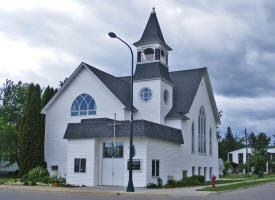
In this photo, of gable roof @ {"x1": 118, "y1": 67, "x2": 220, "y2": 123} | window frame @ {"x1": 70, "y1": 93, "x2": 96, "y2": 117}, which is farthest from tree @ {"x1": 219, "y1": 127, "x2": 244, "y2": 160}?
window frame @ {"x1": 70, "y1": 93, "x2": 96, "y2": 117}

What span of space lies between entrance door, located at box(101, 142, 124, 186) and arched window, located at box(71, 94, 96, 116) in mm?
5267

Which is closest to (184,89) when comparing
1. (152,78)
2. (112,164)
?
(152,78)

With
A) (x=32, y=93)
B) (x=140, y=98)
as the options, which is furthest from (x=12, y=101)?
(x=140, y=98)

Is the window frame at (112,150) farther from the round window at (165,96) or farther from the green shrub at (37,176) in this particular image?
the round window at (165,96)

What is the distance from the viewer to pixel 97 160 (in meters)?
29.8

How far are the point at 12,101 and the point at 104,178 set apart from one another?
776 inches

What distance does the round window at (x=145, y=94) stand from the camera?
3527cm

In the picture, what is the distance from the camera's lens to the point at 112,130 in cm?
2916

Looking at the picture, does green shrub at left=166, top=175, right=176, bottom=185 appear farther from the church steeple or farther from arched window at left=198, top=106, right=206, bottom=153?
the church steeple

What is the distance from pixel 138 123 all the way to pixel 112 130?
224cm

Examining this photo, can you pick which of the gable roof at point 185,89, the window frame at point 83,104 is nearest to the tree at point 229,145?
the gable roof at point 185,89

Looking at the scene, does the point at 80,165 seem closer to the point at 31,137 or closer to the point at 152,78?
the point at 31,137

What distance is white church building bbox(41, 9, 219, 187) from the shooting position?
95.3 ft

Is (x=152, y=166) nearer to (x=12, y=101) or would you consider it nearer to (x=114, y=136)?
(x=114, y=136)
